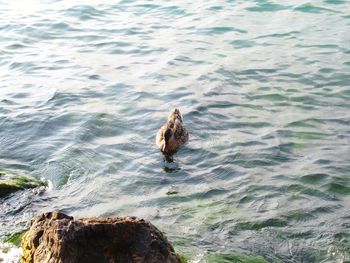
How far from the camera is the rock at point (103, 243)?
18.4ft

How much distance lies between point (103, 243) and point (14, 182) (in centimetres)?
375

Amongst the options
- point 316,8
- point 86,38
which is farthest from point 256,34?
point 86,38

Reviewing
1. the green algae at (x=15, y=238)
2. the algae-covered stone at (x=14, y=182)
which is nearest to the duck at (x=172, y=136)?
the algae-covered stone at (x=14, y=182)

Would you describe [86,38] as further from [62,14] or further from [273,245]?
[273,245]

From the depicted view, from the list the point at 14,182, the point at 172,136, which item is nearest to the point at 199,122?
the point at 172,136

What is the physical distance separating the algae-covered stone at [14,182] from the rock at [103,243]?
3097 millimetres

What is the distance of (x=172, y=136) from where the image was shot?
10.2 metres

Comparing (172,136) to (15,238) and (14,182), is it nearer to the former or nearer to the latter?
(14,182)

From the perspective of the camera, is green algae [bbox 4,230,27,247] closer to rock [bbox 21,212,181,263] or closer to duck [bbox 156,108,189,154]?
rock [bbox 21,212,181,263]

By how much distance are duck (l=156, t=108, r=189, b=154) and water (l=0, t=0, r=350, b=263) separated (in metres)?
0.19

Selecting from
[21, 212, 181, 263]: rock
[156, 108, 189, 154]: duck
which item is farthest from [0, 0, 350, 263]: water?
[21, 212, 181, 263]: rock

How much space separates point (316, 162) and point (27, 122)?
6.10 m

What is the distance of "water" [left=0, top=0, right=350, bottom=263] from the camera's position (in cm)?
808

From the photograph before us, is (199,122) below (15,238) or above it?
below
